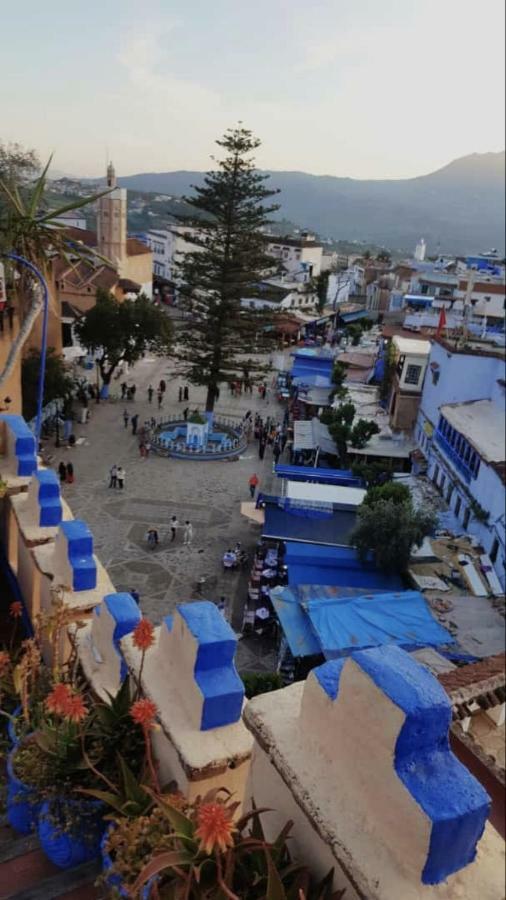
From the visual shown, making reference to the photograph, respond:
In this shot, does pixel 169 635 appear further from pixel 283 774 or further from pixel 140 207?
pixel 140 207

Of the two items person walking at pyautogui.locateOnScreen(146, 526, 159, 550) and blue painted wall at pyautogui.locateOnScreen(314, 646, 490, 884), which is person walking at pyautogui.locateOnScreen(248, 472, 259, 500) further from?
blue painted wall at pyautogui.locateOnScreen(314, 646, 490, 884)

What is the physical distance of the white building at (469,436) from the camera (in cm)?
1212

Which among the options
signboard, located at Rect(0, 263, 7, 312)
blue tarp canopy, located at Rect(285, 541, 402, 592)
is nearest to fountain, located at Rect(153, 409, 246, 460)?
blue tarp canopy, located at Rect(285, 541, 402, 592)

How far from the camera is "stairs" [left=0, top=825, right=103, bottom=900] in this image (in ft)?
8.42

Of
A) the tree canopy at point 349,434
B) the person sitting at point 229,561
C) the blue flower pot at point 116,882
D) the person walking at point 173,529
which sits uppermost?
the blue flower pot at point 116,882

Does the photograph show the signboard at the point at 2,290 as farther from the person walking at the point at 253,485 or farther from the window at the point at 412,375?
the window at the point at 412,375

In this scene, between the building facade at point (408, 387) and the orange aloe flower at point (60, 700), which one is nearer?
the orange aloe flower at point (60, 700)

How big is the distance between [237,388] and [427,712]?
24297 millimetres

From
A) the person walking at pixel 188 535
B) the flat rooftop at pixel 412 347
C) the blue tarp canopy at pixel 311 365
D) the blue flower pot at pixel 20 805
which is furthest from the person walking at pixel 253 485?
the blue flower pot at pixel 20 805

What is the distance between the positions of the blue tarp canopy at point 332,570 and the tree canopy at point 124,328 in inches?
461

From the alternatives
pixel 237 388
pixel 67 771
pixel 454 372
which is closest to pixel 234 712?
pixel 67 771

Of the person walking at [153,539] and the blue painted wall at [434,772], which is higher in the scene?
the blue painted wall at [434,772]

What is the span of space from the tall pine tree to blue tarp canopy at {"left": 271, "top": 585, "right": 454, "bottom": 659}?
12091 millimetres

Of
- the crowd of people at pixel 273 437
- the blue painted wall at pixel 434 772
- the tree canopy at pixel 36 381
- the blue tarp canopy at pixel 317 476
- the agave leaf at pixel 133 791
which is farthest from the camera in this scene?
the crowd of people at pixel 273 437
